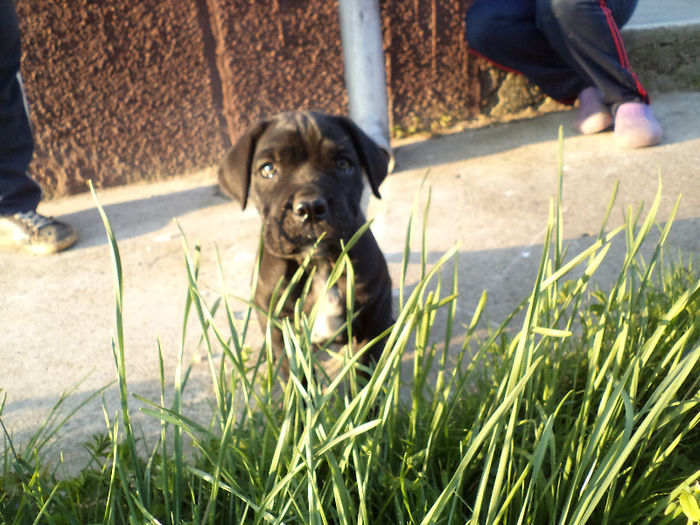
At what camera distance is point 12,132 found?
3.51m

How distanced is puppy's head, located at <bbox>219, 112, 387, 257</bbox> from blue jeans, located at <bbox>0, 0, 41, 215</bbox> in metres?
1.78

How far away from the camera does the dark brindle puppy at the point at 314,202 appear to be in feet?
7.07

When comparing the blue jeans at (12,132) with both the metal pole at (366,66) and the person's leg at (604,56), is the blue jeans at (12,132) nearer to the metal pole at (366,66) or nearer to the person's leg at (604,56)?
the metal pole at (366,66)

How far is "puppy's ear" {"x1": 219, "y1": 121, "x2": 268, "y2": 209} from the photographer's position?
2.32 m

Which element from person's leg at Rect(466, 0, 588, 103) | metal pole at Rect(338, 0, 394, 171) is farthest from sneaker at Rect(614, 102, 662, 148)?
metal pole at Rect(338, 0, 394, 171)

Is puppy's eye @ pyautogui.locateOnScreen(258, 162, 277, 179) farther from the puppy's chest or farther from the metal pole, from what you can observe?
the metal pole

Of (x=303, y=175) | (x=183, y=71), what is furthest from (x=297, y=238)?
(x=183, y=71)

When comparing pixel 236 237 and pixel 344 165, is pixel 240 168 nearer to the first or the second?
pixel 344 165

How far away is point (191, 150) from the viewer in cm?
445

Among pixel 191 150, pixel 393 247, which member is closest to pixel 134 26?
pixel 191 150

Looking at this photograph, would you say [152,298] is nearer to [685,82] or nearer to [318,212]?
[318,212]

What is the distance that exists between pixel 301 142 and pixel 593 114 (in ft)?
9.04

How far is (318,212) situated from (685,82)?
3914 millimetres

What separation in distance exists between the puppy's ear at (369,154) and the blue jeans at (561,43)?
2.30 m
